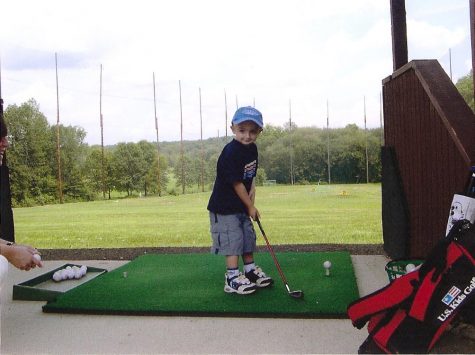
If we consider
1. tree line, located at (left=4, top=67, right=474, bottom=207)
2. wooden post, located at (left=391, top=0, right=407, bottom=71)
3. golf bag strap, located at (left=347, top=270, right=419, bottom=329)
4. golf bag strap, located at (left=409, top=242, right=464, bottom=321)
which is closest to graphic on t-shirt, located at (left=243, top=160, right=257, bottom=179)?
golf bag strap, located at (left=347, top=270, right=419, bottom=329)

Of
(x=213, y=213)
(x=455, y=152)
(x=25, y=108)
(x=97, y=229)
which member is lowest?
(x=97, y=229)

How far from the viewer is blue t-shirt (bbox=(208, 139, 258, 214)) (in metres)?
3.47

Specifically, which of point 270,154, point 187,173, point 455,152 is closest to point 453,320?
point 455,152

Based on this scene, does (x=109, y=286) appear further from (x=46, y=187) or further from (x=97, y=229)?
(x=46, y=187)

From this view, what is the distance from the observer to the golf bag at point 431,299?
210 cm

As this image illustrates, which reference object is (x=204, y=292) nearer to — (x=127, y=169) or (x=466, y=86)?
(x=466, y=86)

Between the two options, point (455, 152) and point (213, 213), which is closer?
point (455, 152)

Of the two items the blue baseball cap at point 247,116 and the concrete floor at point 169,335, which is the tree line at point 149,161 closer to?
the blue baseball cap at point 247,116

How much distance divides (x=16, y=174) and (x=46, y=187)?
165 centimetres

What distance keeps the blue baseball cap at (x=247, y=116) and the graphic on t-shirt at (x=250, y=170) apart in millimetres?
300

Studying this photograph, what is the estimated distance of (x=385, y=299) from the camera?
88.9 inches

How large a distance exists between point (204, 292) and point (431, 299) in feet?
5.52

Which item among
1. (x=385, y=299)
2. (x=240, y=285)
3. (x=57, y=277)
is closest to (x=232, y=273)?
(x=240, y=285)

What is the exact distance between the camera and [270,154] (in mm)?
21906
